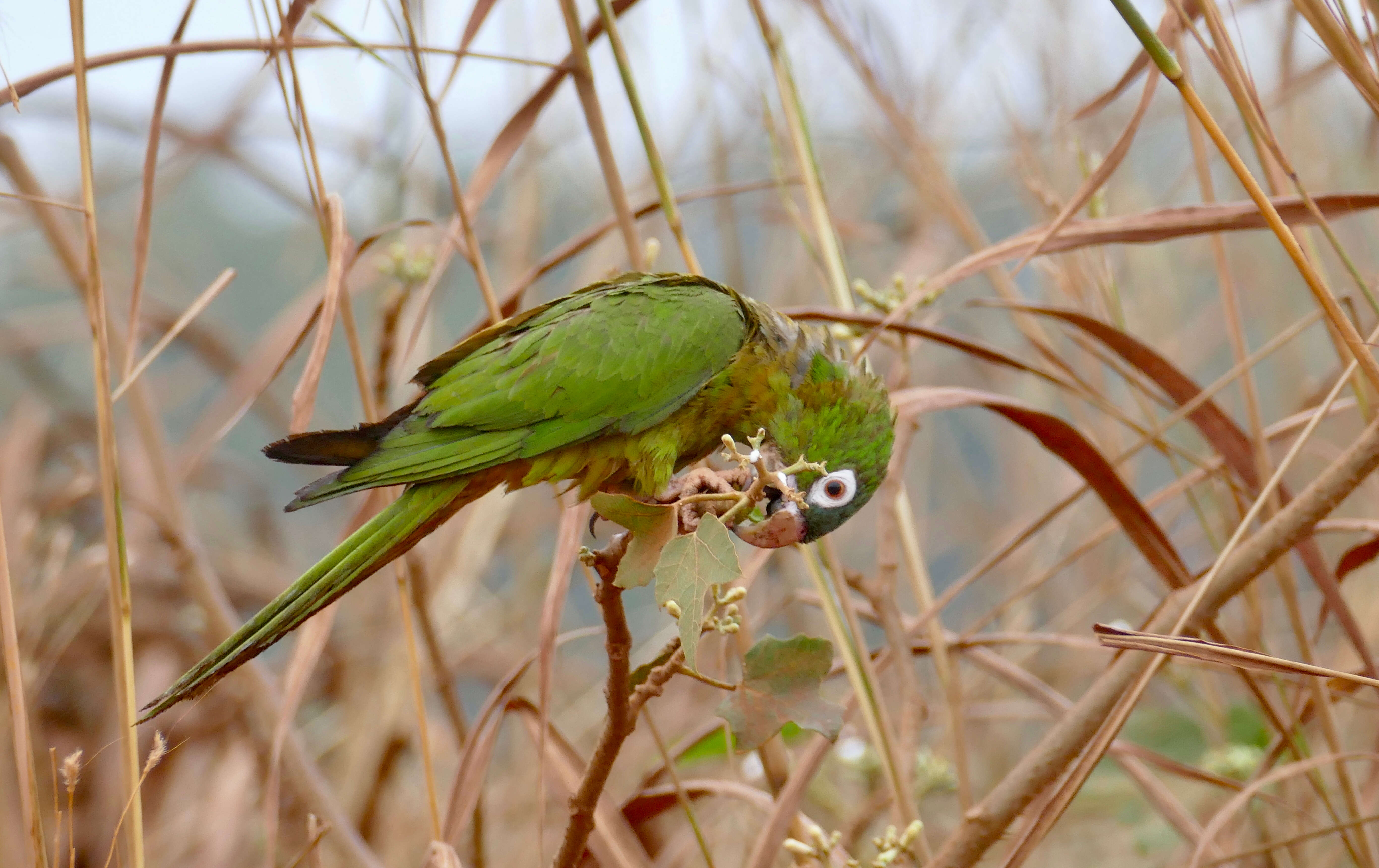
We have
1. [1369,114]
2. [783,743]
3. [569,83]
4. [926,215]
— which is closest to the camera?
[783,743]

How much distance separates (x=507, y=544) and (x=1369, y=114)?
9.56ft

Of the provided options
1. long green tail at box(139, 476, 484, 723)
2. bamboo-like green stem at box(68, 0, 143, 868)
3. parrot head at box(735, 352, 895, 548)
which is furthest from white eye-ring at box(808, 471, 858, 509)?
bamboo-like green stem at box(68, 0, 143, 868)

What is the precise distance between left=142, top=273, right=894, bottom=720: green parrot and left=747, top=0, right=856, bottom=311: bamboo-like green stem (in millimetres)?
95

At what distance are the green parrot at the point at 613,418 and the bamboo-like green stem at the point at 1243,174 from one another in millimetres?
631

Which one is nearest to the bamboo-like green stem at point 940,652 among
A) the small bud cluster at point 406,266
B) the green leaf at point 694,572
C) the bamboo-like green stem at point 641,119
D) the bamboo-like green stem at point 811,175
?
the bamboo-like green stem at point 811,175

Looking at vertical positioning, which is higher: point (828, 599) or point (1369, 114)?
point (1369, 114)

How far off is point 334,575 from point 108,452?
0.89 feet

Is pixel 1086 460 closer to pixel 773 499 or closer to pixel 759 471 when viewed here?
pixel 773 499

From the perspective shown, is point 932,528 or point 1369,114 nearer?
point 1369,114

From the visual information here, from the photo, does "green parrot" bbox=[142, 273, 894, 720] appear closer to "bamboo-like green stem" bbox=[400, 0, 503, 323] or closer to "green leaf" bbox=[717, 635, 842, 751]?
"bamboo-like green stem" bbox=[400, 0, 503, 323]

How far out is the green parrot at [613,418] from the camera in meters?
1.25

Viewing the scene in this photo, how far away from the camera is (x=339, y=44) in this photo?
138 cm

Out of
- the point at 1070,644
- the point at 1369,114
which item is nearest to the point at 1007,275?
the point at 1070,644

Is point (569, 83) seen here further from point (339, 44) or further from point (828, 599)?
point (828, 599)
